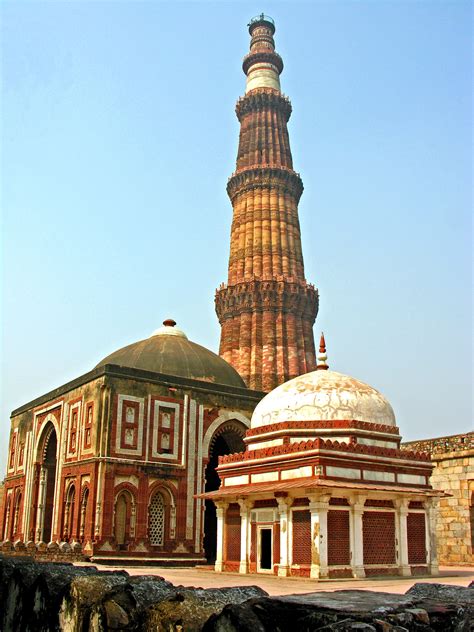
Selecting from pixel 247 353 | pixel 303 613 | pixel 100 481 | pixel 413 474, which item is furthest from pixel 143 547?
pixel 303 613

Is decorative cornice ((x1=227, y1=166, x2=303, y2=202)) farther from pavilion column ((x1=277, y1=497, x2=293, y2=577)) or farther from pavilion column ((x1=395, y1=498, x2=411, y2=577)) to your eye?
pavilion column ((x1=277, y1=497, x2=293, y2=577))

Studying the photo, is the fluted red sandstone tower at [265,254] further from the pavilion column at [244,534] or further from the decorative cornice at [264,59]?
the pavilion column at [244,534]

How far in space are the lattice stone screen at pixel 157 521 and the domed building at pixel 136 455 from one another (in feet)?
0.12

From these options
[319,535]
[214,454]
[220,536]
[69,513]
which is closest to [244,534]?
[220,536]

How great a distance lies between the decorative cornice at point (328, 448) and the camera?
17942 mm

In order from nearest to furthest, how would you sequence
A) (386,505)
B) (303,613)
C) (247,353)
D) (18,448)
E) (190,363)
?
(303,613) → (386,505) → (190,363) → (18,448) → (247,353)

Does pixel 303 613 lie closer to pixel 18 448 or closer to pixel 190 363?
pixel 190 363

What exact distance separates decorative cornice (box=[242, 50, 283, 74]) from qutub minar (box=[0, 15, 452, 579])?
55.9ft

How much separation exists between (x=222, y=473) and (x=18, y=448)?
1467 cm

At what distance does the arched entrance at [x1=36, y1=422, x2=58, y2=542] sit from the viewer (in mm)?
28219

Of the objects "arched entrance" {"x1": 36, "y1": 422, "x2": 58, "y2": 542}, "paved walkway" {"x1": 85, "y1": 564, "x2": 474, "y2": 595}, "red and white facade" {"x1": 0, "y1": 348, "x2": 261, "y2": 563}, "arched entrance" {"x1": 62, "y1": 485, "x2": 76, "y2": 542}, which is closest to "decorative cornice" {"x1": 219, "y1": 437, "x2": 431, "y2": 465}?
"paved walkway" {"x1": 85, "y1": 564, "x2": 474, "y2": 595}

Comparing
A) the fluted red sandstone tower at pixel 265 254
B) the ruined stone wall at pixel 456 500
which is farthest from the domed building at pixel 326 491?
the fluted red sandstone tower at pixel 265 254

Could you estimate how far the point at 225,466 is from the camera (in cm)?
2133

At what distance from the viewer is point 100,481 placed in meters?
23.5
